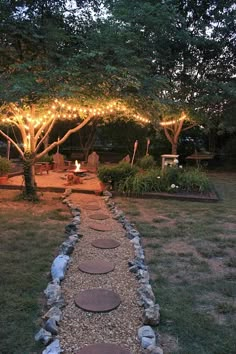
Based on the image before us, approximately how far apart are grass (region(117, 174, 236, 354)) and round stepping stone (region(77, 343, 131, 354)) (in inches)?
13.1

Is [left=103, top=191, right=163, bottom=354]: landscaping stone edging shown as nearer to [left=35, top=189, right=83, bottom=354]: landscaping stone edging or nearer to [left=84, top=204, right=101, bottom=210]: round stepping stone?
[left=35, top=189, right=83, bottom=354]: landscaping stone edging

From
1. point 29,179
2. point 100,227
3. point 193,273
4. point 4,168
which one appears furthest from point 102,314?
point 4,168

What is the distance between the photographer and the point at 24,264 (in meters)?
3.92

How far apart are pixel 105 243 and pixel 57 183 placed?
18.0 feet

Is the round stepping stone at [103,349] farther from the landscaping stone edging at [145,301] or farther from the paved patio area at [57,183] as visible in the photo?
the paved patio area at [57,183]

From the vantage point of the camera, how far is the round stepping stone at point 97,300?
2.93 meters

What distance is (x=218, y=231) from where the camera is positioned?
5637 millimetres

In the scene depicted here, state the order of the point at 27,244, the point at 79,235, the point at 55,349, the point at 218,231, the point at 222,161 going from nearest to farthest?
the point at 55,349, the point at 27,244, the point at 79,235, the point at 218,231, the point at 222,161

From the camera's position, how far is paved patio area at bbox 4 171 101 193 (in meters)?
9.08

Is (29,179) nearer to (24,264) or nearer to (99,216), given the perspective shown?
(99,216)

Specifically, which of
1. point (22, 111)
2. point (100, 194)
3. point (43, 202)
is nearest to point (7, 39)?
point (22, 111)

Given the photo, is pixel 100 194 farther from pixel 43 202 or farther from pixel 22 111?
pixel 22 111

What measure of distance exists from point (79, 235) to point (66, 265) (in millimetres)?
1206

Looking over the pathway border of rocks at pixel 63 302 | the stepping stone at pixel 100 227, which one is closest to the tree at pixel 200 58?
the stepping stone at pixel 100 227
